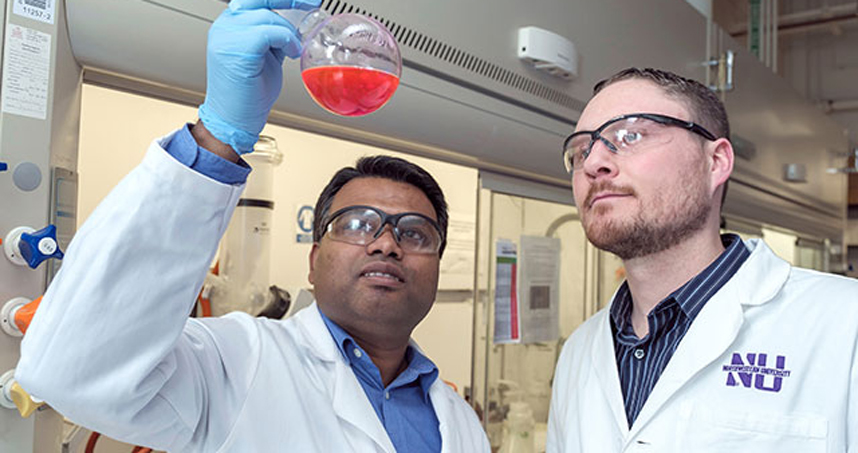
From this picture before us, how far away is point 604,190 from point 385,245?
18.2 inches

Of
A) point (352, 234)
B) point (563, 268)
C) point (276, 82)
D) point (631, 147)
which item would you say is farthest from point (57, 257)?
point (563, 268)

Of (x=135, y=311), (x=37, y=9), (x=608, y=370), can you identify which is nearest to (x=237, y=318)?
(x=135, y=311)

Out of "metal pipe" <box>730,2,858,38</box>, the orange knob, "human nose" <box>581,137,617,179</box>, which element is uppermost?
"metal pipe" <box>730,2,858,38</box>

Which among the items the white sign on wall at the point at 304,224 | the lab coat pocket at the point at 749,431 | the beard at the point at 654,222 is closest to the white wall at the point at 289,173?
the white sign on wall at the point at 304,224

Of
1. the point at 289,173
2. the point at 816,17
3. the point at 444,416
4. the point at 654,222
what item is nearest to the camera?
the point at 654,222

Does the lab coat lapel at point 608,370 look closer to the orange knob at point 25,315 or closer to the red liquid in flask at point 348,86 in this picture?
the red liquid in flask at point 348,86

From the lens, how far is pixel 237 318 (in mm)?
1239

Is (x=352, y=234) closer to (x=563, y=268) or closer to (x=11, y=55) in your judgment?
(x=11, y=55)

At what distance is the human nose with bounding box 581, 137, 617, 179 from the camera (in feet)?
4.08

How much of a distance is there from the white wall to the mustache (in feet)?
2.73

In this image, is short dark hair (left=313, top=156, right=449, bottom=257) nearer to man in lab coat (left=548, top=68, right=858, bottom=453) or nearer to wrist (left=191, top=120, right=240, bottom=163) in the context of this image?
man in lab coat (left=548, top=68, right=858, bottom=453)

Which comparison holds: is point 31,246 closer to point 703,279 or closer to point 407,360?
point 407,360

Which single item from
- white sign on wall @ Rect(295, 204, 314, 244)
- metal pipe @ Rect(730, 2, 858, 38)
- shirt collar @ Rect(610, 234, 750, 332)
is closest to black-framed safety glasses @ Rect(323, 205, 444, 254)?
shirt collar @ Rect(610, 234, 750, 332)

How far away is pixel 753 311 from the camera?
1.20m
